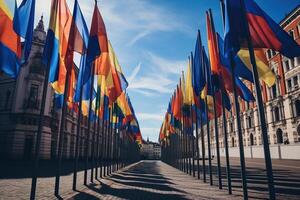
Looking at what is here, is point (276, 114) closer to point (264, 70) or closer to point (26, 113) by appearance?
point (264, 70)

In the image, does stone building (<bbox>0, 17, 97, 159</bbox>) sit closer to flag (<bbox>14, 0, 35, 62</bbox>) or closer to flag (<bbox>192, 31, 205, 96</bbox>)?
flag (<bbox>192, 31, 205, 96</bbox>)

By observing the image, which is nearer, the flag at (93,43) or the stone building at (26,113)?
the flag at (93,43)

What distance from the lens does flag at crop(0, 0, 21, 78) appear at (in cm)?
843

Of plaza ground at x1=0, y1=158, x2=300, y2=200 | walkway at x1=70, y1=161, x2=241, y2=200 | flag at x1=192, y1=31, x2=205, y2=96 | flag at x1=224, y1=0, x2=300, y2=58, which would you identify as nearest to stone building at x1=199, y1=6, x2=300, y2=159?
plaza ground at x1=0, y1=158, x2=300, y2=200

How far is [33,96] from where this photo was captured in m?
37.1

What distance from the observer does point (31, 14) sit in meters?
9.02

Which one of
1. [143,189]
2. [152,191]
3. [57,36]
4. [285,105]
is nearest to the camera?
[57,36]

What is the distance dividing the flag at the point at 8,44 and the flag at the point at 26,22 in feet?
0.87

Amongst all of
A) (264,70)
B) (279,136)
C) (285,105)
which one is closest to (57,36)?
(264,70)

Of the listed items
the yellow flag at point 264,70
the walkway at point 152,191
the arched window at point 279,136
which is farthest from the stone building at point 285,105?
the yellow flag at point 264,70

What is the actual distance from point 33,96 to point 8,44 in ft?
102

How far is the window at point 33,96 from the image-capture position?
120 ft

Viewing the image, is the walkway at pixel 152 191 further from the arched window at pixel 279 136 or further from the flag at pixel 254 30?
the arched window at pixel 279 136

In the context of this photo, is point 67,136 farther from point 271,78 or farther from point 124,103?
point 271,78
